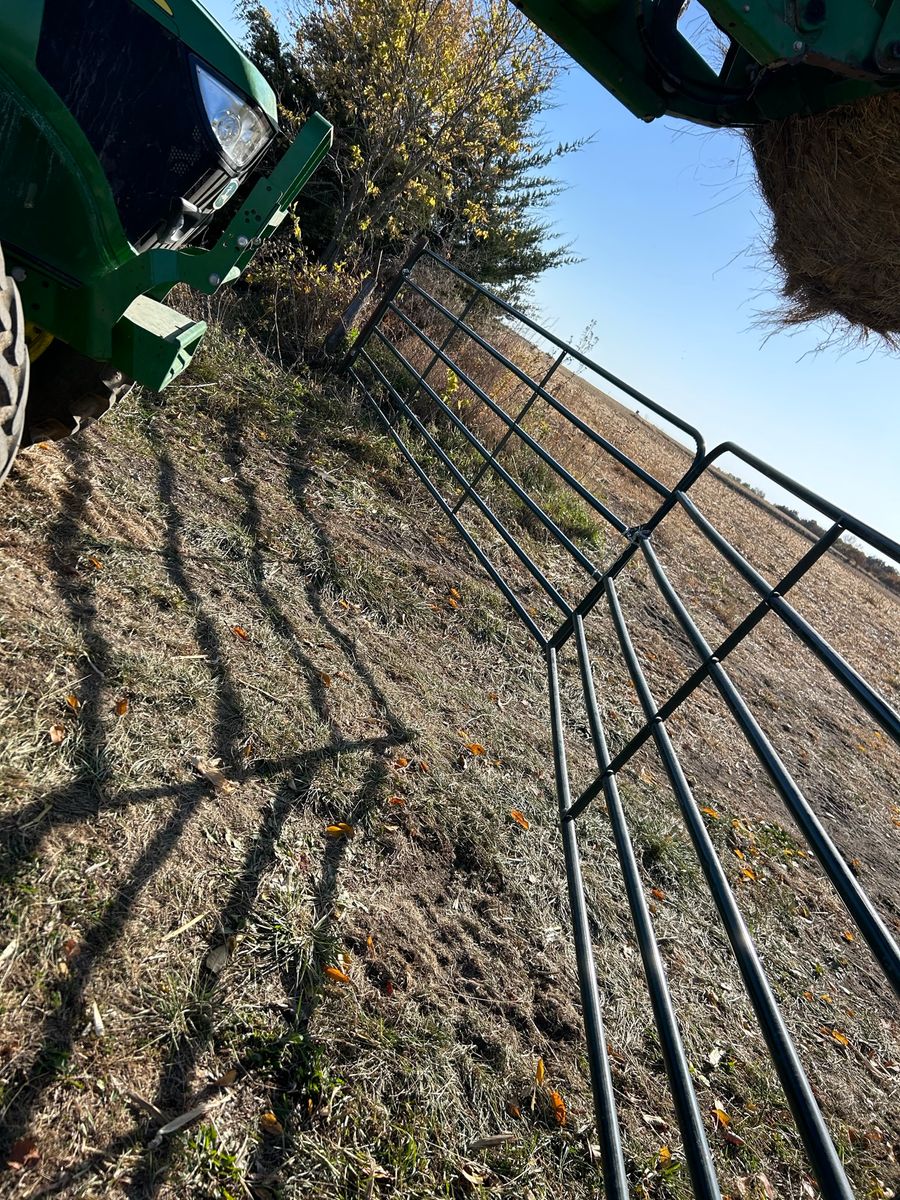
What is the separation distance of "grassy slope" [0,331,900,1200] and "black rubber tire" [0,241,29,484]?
0.63 meters

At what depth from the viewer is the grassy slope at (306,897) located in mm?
1931

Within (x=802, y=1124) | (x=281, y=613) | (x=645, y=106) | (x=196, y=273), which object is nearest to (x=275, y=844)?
(x=281, y=613)

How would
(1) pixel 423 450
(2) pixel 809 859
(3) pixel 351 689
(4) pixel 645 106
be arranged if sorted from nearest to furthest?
(4) pixel 645 106
(3) pixel 351 689
(2) pixel 809 859
(1) pixel 423 450

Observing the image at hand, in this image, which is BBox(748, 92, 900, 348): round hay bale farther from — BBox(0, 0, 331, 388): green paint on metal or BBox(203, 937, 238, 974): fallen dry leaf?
BBox(203, 937, 238, 974): fallen dry leaf

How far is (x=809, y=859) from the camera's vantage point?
471 centimetres

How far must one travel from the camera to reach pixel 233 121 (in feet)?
10.1

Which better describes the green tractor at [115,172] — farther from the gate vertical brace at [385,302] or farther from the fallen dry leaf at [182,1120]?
the gate vertical brace at [385,302]

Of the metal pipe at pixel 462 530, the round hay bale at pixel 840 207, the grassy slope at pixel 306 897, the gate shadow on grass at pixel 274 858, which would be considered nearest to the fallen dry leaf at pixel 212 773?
the grassy slope at pixel 306 897

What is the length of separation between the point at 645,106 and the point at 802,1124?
126 inches

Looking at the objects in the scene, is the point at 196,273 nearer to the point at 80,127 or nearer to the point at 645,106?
the point at 80,127

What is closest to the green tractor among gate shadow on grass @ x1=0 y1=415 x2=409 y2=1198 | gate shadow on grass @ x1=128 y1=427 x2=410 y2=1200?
gate shadow on grass @ x1=0 y1=415 x2=409 y2=1198

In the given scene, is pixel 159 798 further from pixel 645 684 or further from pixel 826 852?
pixel 826 852

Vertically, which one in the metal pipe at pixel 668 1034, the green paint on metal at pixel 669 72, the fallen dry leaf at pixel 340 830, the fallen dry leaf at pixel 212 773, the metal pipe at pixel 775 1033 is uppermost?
the green paint on metal at pixel 669 72

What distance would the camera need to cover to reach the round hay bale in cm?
300
